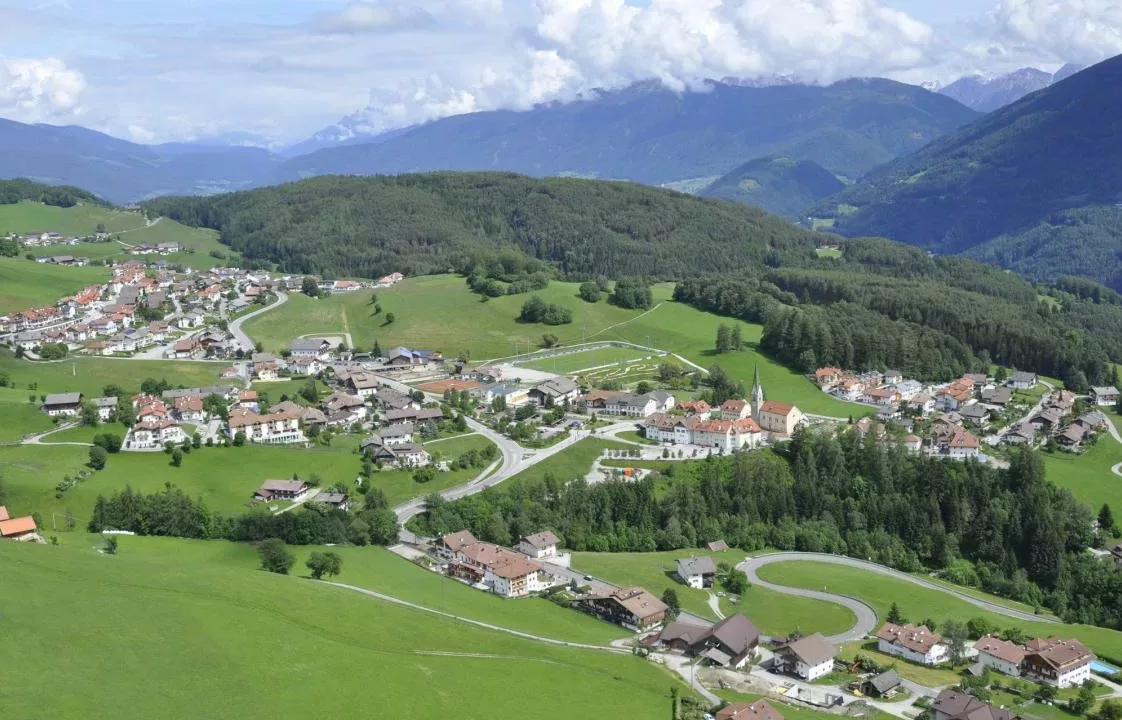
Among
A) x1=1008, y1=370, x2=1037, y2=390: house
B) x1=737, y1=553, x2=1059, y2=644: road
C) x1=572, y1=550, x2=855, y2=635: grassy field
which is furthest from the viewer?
x1=1008, y1=370, x2=1037, y2=390: house

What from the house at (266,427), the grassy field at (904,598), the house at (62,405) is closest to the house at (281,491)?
the house at (266,427)

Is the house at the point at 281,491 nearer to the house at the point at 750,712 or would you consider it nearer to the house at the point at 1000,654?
the house at the point at 750,712

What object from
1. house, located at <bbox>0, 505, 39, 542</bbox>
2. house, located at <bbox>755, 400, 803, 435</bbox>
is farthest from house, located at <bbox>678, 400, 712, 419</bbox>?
house, located at <bbox>0, 505, 39, 542</bbox>

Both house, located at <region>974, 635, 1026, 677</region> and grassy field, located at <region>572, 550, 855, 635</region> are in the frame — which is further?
grassy field, located at <region>572, 550, 855, 635</region>

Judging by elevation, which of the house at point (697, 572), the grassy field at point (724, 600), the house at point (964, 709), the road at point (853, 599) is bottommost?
the road at point (853, 599)

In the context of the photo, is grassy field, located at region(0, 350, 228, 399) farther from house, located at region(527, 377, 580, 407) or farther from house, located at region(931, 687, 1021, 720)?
house, located at region(931, 687, 1021, 720)

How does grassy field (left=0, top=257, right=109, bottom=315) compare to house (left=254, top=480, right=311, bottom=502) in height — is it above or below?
above

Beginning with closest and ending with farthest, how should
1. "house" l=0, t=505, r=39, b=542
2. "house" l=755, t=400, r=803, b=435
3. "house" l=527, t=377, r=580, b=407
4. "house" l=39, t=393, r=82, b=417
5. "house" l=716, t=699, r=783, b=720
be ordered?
"house" l=716, t=699, r=783, b=720
"house" l=0, t=505, r=39, b=542
"house" l=39, t=393, r=82, b=417
"house" l=755, t=400, r=803, b=435
"house" l=527, t=377, r=580, b=407

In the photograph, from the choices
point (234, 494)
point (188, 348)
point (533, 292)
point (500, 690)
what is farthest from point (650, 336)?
point (500, 690)
